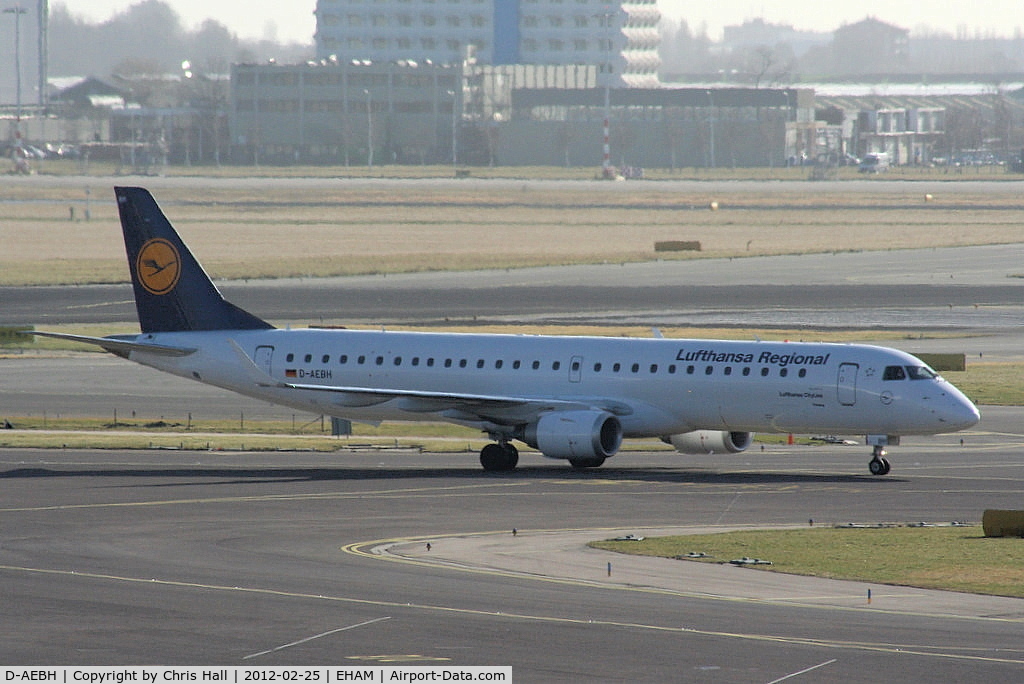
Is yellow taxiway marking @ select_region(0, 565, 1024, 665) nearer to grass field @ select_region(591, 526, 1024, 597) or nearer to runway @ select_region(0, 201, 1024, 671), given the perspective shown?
runway @ select_region(0, 201, 1024, 671)

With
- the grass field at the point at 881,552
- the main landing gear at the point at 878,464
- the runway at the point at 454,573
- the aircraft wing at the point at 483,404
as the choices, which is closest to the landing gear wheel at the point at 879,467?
the main landing gear at the point at 878,464

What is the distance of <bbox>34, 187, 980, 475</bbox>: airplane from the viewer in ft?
163

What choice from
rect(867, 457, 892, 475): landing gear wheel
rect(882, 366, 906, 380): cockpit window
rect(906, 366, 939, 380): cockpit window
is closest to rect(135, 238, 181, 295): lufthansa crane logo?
rect(882, 366, 906, 380): cockpit window

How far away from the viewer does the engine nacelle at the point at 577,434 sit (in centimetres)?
5059

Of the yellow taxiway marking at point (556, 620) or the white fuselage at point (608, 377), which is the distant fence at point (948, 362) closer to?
the white fuselage at point (608, 377)

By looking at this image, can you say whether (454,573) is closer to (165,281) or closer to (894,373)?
(894,373)

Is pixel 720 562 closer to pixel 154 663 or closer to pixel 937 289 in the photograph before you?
pixel 154 663

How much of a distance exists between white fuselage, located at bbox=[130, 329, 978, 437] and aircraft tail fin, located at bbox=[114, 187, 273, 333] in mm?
566

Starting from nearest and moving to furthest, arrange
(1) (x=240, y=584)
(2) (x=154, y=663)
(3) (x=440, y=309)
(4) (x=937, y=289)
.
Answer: (2) (x=154, y=663) → (1) (x=240, y=584) → (3) (x=440, y=309) → (4) (x=937, y=289)

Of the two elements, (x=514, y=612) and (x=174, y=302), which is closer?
(x=514, y=612)

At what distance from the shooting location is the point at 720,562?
3441 cm

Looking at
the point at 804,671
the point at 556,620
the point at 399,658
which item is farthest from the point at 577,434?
the point at 804,671

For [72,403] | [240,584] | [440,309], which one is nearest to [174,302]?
[72,403]

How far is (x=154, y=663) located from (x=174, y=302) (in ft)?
113
